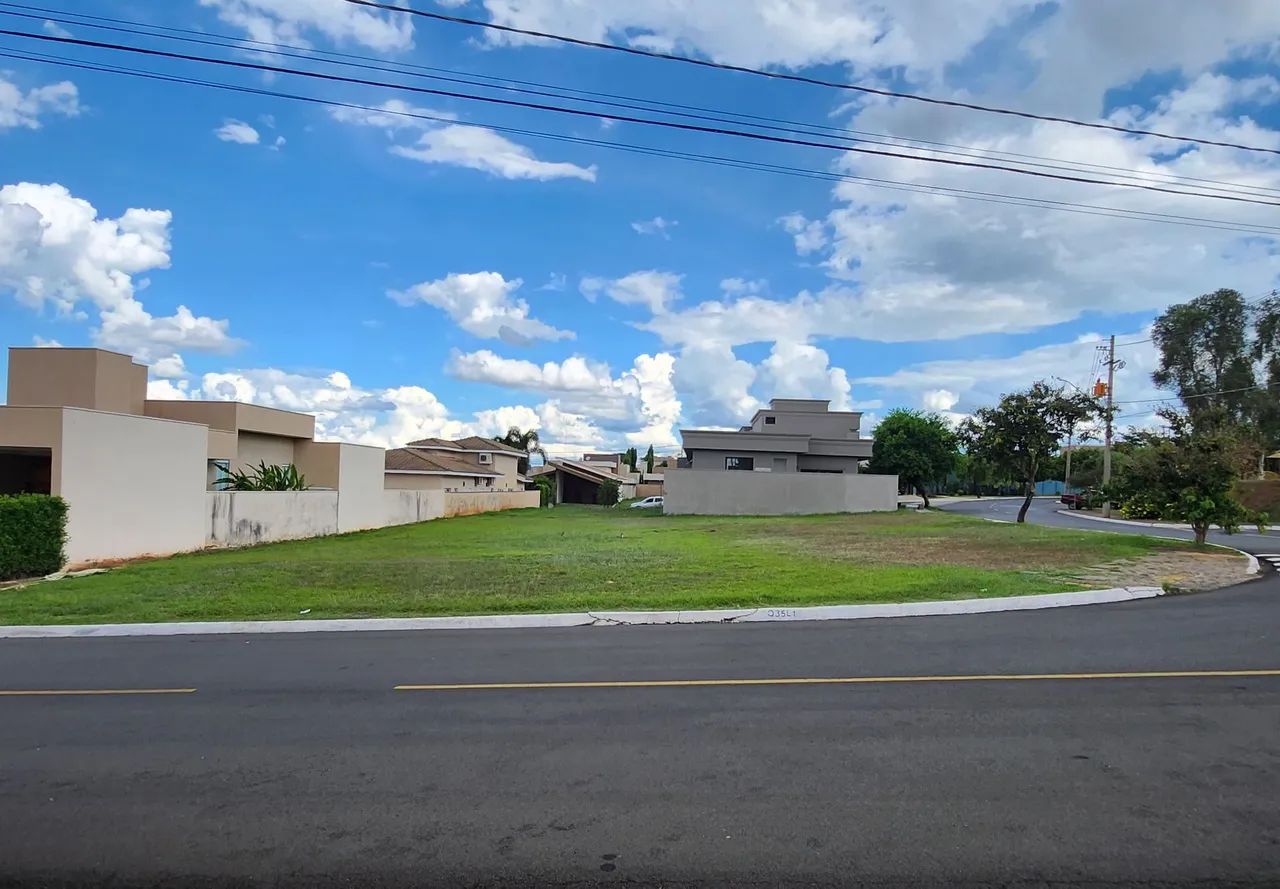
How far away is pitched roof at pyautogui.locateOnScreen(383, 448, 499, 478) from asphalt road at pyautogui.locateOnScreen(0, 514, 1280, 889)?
44405mm

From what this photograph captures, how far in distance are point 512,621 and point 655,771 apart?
6.63 m

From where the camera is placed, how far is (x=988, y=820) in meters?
4.64

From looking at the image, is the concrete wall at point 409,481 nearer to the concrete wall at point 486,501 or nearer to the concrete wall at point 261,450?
the concrete wall at point 486,501

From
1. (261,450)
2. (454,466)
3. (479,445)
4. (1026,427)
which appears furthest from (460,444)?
(1026,427)

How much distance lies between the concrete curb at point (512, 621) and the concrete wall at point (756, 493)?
32745 mm

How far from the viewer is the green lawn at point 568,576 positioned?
13258 mm

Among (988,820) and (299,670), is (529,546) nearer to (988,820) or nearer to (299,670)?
(299,670)

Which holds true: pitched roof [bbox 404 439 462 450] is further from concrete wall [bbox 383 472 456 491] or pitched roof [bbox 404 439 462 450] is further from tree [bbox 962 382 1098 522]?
tree [bbox 962 382 1098 522]

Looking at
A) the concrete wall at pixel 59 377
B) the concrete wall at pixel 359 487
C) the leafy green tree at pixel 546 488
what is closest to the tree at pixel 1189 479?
the concrete wall at pixel 359 487

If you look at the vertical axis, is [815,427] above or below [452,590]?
above

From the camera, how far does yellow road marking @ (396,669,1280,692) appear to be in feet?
25.7

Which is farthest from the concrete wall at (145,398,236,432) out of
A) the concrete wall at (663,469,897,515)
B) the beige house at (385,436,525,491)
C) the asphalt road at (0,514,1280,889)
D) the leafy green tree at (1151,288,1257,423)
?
the leafy green tree at (1151,288,1257,423)

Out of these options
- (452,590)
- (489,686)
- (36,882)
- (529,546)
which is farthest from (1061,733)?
(529,546)

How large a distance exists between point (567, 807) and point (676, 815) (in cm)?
65
